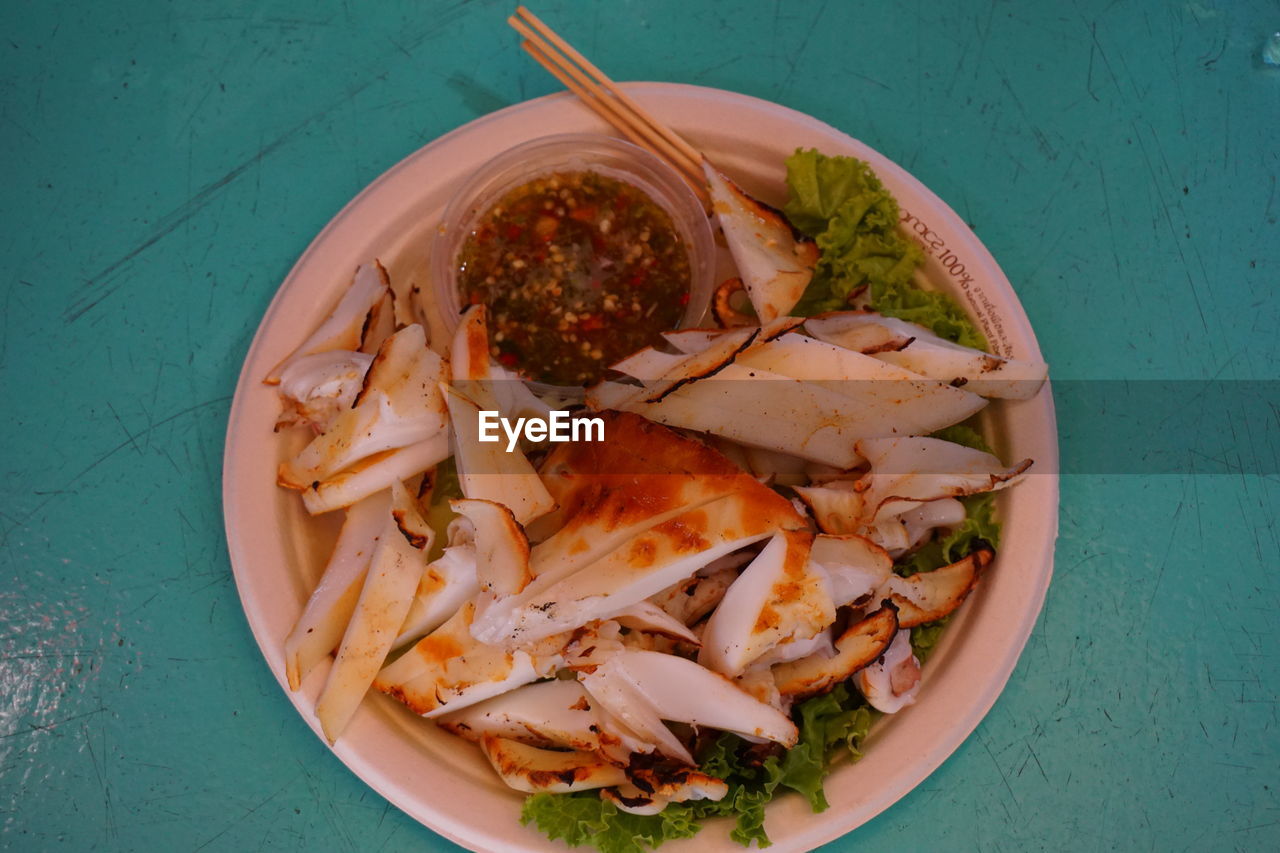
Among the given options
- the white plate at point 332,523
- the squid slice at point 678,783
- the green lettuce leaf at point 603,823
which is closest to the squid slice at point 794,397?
the white plate at point 332,523

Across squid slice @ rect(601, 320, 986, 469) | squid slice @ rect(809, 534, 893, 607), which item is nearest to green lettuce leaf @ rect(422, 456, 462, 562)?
squid slice @ rect(601, 320, 986, 469)

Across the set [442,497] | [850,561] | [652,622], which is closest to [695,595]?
[652,622]

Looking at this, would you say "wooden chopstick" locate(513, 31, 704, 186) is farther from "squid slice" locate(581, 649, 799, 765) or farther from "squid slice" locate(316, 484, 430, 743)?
"squid slice" locate(581, 649, 799, 765)

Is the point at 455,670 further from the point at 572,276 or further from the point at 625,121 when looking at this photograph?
the point at 625,121

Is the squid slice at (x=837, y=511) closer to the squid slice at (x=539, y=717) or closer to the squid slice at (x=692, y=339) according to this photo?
the squid slice at (x=692, y=339)

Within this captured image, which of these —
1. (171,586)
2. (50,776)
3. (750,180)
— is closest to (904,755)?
(750,180)
